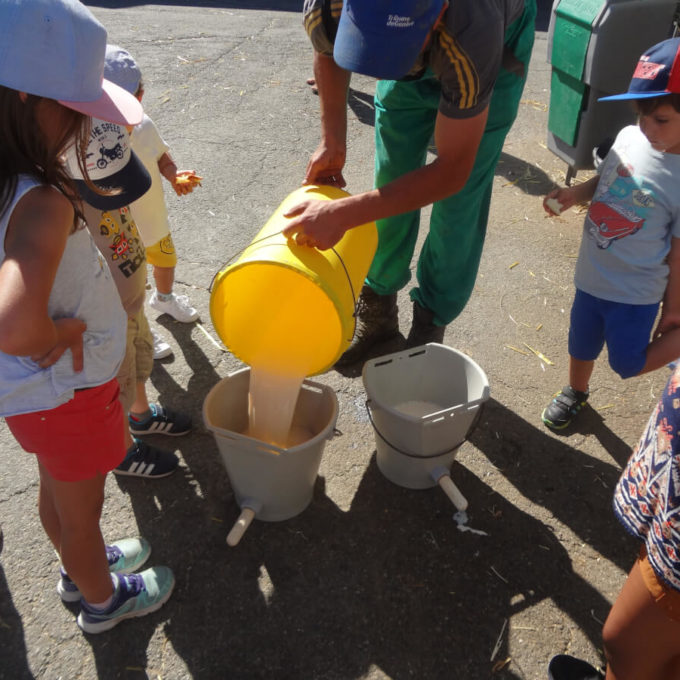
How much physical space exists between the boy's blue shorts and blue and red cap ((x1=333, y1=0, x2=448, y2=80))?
1.19m

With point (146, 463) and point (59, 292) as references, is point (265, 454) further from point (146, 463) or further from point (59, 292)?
point (59, 292)

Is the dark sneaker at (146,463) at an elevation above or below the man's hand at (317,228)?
below

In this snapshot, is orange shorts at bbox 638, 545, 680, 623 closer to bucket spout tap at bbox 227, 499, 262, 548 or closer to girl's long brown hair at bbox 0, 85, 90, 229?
bucket spout tap at bbox 227, 499, 262, 548

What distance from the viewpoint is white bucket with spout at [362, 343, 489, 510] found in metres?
2.25

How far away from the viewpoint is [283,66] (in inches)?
255

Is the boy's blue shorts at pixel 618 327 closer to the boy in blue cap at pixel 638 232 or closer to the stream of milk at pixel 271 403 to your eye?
the boy in blue cap at pixel 638 232

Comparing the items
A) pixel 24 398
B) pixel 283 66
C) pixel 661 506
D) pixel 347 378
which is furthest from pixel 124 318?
pixel 283 66

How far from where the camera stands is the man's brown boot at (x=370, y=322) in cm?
304

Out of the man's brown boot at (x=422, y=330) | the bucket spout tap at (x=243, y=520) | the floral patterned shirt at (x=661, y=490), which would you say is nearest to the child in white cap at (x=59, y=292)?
the bucket spout tap at (x=243, y=520)

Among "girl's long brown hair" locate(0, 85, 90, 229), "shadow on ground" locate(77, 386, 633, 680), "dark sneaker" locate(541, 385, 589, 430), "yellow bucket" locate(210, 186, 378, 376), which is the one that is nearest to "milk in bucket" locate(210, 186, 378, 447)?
"yellow bucket" locate(210, 186, 378, 376)

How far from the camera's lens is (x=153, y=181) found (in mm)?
2633

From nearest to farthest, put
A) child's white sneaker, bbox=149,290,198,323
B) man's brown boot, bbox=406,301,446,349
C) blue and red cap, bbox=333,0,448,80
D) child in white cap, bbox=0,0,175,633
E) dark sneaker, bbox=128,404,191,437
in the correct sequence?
child in white cap, bbox=0,0,175,633 → blue and red cap, bbox=333,0,448,80 → dark sneaker, bbox=128,404,191,437 → man's brown boot, bbox=406,301,446,349 → child's white sneaker, bbox=149,290,198,323

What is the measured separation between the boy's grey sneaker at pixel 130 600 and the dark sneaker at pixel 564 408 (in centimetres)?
164

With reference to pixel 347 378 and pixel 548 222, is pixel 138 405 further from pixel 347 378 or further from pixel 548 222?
pixel 548 222
